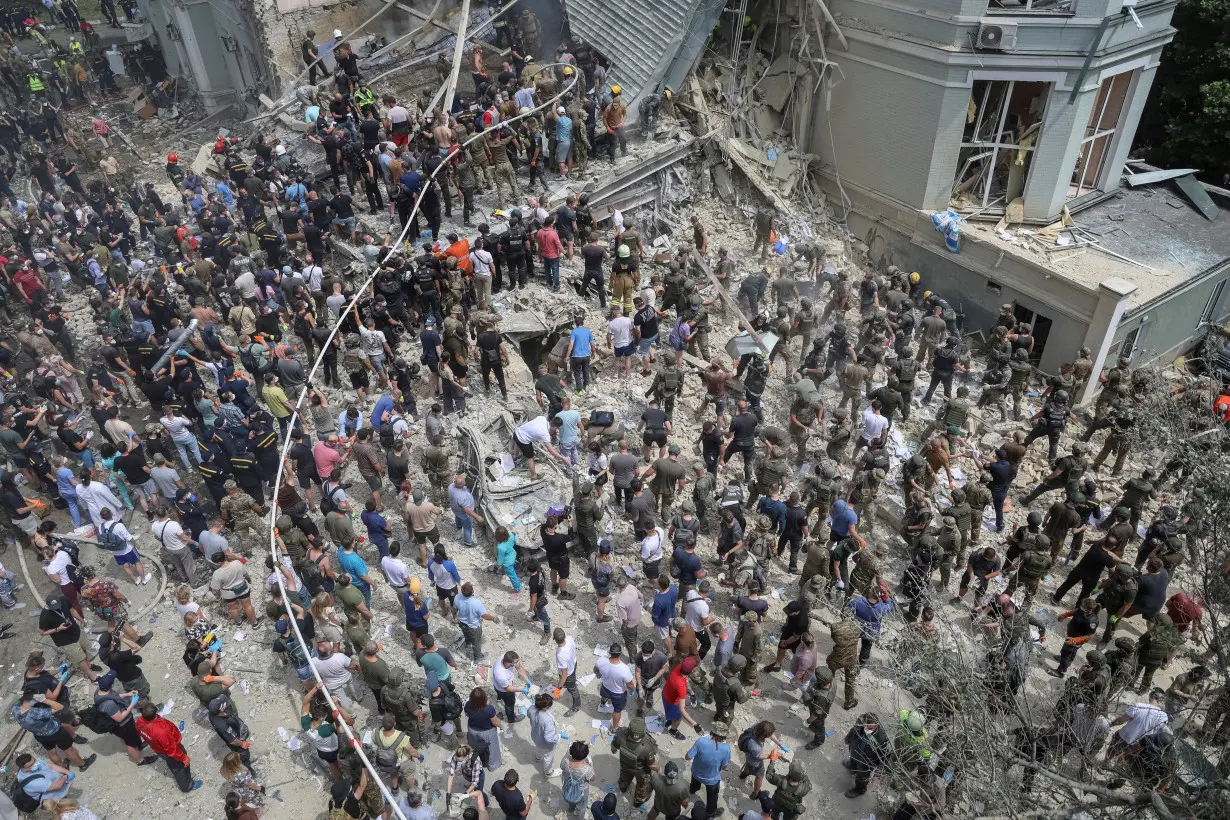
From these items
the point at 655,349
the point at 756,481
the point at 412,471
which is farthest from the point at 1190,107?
the point at 412,471

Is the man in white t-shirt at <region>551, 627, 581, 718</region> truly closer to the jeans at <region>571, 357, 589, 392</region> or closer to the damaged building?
the jeans at <region>571, 357, 589, 392</region>

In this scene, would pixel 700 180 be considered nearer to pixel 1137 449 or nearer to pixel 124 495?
pixel 1137 449

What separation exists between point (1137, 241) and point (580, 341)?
1184 cm

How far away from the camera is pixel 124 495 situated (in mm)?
13023

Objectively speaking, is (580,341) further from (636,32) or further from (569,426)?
(636,32)

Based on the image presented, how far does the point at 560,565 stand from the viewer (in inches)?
440

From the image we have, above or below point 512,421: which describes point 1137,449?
below

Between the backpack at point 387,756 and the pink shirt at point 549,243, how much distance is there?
9.40m

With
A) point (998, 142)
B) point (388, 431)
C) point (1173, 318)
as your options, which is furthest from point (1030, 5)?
point (388, 431)

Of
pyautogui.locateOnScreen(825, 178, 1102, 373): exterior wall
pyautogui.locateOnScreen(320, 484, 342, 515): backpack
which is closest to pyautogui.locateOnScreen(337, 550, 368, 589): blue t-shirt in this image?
pyautogui.locateOnScreen(320, 484, 342, 515): backpack

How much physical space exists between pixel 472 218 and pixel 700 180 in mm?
6117

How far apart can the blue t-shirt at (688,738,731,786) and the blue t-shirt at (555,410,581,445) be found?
17.0 feet

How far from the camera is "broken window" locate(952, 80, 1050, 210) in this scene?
57.4 ft

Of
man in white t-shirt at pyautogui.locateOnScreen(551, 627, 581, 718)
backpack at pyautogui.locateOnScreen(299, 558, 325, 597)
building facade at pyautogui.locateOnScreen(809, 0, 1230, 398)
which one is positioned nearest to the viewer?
man in white t-shirt at pyautogui.locateOnScreen(551, 627, 581, 718)
